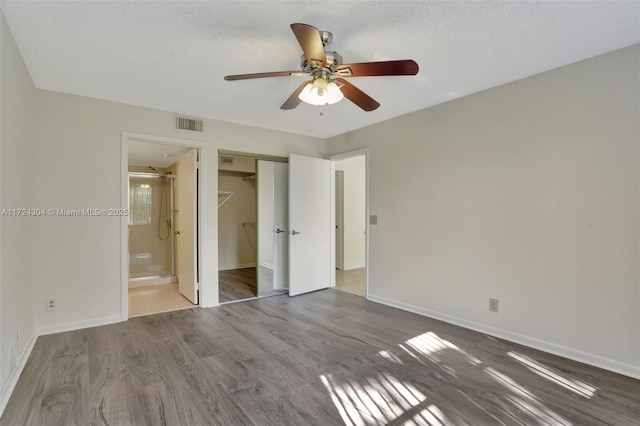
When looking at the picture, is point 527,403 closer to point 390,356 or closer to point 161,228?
point 390,356

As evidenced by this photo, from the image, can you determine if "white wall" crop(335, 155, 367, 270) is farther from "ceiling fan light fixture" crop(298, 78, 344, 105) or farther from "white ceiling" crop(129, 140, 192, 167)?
"ceiling fan light fixture" crop(298, 78, 344, 105)

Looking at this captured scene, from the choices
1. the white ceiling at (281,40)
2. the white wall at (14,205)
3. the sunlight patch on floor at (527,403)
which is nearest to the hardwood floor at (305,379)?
the sunlight patch on floor at (527,403)

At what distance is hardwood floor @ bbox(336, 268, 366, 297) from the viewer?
15.8ft

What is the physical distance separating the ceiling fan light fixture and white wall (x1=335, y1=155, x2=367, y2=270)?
13.3 feet

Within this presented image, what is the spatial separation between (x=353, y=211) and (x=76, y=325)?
16.3 ft

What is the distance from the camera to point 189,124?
12.5 ft

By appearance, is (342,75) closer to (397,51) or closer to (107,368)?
(397,51)

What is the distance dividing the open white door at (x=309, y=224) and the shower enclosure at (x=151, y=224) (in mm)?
2510

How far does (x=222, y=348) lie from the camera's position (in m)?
2.73

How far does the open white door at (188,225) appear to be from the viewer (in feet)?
13.2

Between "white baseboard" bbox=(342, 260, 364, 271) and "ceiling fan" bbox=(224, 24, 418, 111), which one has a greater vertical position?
"ceiling fan" bbox=(224, 24, 418, 111)

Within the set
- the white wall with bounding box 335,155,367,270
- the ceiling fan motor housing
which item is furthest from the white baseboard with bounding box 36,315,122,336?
the white wall with bounding box 335,155,367,270

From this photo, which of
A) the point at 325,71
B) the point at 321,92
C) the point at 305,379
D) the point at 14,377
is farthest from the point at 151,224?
the point at 325,71

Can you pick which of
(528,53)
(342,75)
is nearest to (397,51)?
(342,75)
